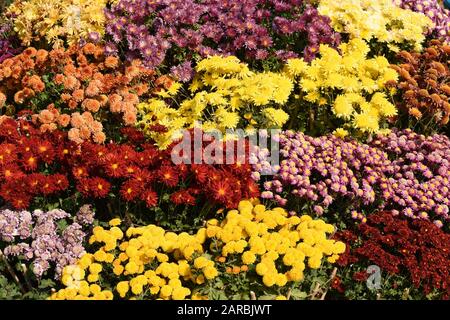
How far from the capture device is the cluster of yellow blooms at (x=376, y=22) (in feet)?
20.1

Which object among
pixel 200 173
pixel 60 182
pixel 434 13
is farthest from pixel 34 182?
pixel 434 13

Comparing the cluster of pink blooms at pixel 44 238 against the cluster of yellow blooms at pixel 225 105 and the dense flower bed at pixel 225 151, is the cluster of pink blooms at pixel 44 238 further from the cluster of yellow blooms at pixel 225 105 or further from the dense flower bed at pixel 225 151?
the cluster of yellow blooms at pixel 225 105

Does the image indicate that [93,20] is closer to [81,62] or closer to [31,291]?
[81,62]

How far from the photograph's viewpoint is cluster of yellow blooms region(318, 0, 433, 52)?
20.1 feet

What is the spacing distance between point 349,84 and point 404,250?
194cm

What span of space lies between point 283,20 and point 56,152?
8.58 ft

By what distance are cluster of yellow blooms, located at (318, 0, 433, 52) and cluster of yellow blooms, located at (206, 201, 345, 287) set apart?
293 cm

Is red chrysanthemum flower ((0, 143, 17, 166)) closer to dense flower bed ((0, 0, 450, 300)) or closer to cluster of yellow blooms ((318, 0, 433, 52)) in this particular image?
dense flower bed ((0, 0, 450, 300))

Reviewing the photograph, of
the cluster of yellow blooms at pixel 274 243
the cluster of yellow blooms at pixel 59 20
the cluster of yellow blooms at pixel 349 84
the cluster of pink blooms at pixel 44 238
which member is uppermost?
the cluster of yellow blooms at pixel 59 20

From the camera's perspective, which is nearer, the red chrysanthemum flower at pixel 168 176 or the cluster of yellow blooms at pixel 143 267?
the cluster of yellow blooms at pixel 143 267

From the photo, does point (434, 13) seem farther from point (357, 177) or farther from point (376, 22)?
point (357, 177)

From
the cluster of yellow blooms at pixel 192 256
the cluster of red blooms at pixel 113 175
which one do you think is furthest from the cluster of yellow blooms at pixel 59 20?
the cluster of yellow blooms at pixel 192 256

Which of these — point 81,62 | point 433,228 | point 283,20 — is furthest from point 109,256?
point 283,20
